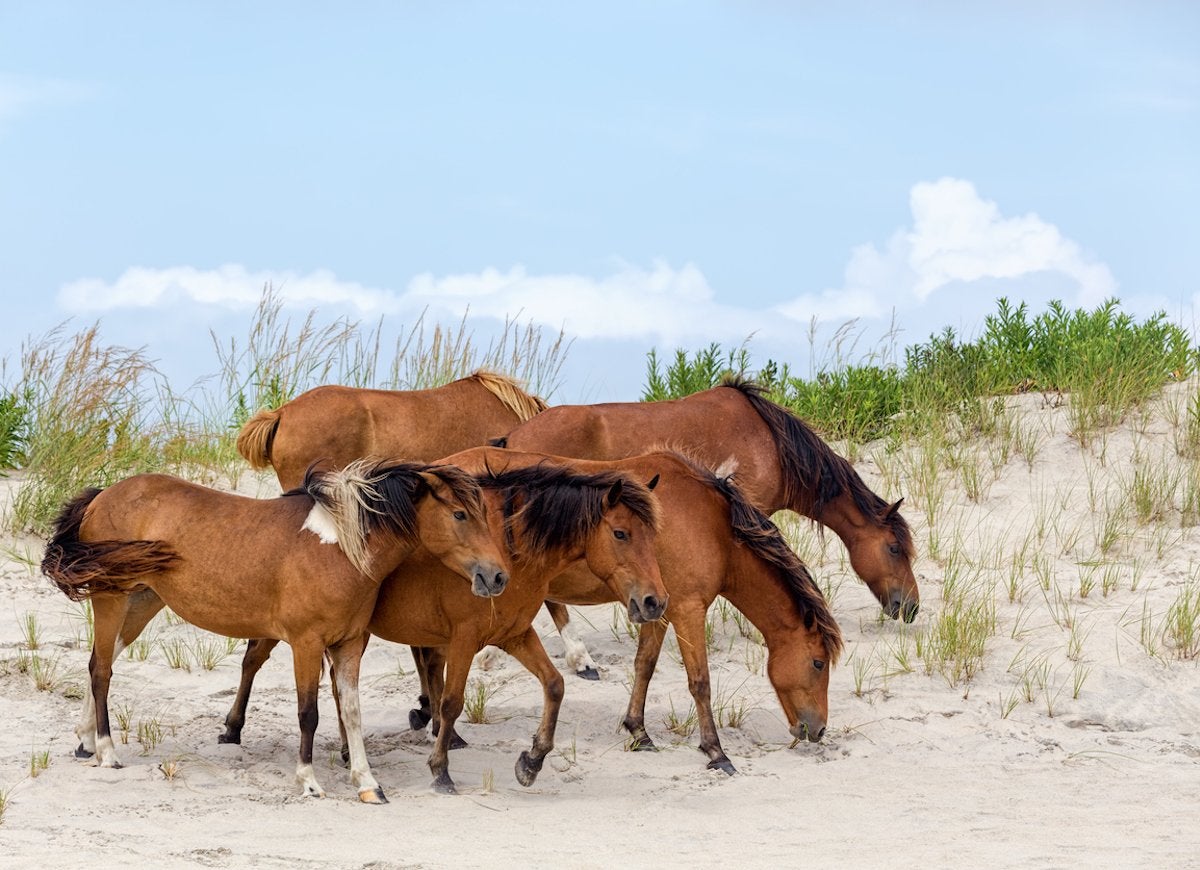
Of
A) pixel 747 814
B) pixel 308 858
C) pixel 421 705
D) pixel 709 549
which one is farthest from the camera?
pixel 421 705

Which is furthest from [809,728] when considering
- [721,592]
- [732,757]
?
[721,592]

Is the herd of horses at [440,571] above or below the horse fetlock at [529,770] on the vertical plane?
above

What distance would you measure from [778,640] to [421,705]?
6.55 feet

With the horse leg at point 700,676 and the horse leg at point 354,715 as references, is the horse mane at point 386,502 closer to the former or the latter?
A: the horse leg at point 354,715

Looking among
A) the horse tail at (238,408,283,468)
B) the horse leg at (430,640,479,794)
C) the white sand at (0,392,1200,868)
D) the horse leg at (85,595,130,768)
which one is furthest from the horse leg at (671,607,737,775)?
the horse tail at (238,408,283,468)

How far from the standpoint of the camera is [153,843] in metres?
5.79

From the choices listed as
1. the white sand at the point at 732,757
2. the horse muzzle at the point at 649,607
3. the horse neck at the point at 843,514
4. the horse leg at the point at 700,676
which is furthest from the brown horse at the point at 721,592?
the horse neck at the point at 843,514

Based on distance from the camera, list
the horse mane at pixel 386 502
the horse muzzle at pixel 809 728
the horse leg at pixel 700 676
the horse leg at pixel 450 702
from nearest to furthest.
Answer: the horse mane at pixel 386 502 < the horse leg at pixel 450 702 < the horse leg at pixel 700 676 < the horse muzzle at pixel 809 728

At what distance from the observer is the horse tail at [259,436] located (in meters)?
9.08

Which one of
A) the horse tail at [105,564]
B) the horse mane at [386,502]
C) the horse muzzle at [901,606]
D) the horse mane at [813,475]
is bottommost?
the horse muzzle at [901,606]

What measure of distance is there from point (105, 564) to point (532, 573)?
197cm

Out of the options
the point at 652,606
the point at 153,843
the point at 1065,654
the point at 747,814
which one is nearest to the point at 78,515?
the point at 153,843

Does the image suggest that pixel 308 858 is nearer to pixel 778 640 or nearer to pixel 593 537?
pixel 593 537

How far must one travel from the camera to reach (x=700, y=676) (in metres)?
7.15
